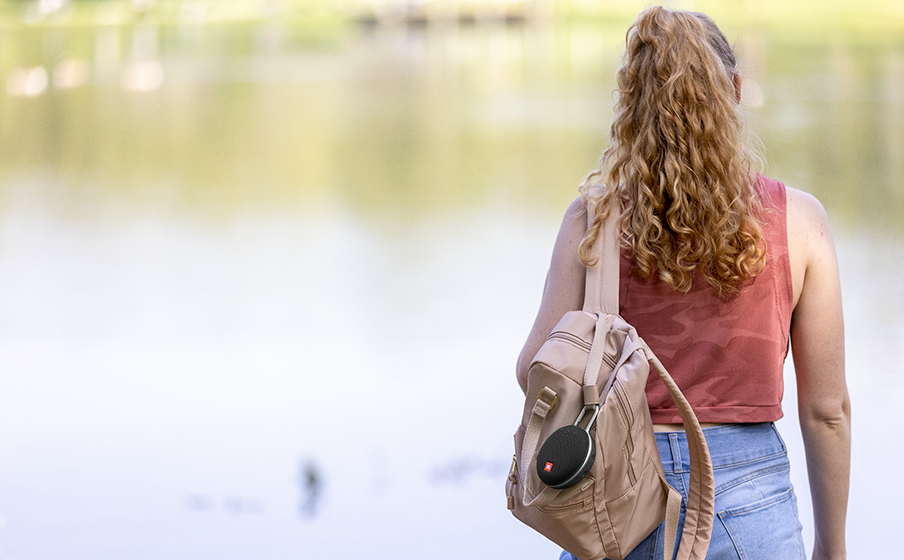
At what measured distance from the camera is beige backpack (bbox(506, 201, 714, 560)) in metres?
0.90

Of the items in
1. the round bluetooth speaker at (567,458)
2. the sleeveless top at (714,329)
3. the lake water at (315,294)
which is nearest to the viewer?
the round bluetooth speaker at (567,458)

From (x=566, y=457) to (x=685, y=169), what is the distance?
32cm

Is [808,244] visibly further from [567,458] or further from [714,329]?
[567,458]

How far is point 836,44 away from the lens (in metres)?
16.5

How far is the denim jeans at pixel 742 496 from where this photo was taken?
3.18ft

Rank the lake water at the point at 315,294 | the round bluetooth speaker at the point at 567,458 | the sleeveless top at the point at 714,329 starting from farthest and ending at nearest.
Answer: the lake water at the point at 315,294
the sleeveless top at the point at 714,329
the round bluetooth speaker at the point at 567,458

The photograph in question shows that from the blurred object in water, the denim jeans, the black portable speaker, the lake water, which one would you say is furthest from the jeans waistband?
the blurred object in water

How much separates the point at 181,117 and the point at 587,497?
1399 cm

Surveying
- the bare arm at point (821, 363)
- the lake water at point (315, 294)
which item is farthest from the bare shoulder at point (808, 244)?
the lake water at point (315, 294)

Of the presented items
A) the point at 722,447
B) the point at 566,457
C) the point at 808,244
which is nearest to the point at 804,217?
the point at 808,244

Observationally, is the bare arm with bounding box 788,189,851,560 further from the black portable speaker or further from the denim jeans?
the black portable speaker

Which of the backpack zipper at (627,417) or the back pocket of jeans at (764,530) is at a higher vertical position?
the backpack zipper at (627,417)

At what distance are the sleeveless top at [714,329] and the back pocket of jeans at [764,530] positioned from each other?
94 millimetres

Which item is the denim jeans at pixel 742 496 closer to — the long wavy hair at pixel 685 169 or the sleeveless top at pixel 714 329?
the sleeveless top at pixel 714 329
